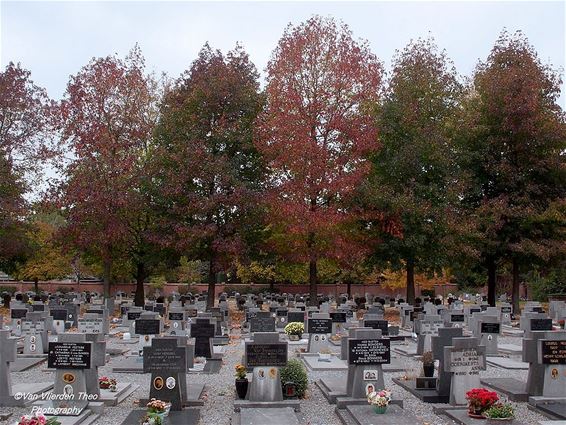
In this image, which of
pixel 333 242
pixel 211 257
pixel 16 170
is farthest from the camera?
pixel 16 170

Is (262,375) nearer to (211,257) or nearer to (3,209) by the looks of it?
(211,257)

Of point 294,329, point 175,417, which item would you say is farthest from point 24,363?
point 294,329

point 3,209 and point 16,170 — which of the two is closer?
point 3,209

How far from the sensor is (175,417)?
12.0 metres

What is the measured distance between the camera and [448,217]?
33031 mm

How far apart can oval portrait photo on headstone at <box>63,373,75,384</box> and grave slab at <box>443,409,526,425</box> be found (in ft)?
24.4

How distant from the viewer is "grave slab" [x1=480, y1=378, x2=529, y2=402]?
13516 millimetres

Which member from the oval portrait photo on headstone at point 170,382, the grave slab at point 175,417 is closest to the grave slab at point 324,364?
the grave slab at point 175,417

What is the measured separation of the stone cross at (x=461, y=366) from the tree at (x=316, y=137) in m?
18.2

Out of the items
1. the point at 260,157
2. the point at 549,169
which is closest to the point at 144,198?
the point at 260,157

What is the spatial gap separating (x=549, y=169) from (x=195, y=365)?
85.7ft

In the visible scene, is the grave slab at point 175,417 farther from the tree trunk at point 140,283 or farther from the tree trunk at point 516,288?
the tree trunk at point 516,288

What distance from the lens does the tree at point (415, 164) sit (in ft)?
109

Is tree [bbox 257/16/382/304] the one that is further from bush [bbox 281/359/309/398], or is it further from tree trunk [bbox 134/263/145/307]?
bush [bbox 281/359/309/398]
